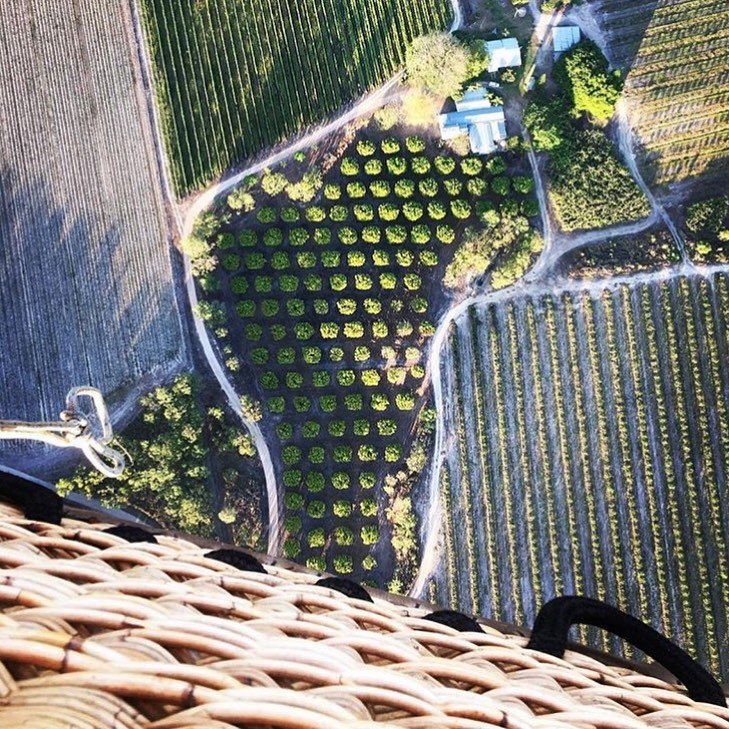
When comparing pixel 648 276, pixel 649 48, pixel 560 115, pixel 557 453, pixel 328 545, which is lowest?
pixel 328 545

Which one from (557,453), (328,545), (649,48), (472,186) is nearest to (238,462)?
(328,545)

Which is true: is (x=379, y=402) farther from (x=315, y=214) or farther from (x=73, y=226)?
(x=73, y=226)

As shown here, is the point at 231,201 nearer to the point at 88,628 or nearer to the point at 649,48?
the point at 649,48

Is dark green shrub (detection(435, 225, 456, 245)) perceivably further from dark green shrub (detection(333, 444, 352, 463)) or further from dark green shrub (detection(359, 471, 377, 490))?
dark green shrub (detection(359, 471, 377, 490))

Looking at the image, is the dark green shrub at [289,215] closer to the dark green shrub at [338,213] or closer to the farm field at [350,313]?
the farm field at [350,313]

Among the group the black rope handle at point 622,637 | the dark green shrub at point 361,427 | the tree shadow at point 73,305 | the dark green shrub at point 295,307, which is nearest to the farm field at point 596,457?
the dark green shrub at point 361,427

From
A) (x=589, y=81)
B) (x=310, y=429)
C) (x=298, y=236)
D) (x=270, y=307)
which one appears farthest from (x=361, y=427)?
(x=589, y=81)
